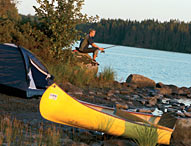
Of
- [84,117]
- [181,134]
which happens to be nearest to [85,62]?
[181,134]

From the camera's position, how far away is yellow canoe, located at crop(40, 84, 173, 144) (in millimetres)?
7508

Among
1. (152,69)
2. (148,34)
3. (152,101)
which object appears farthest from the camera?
(148,34)

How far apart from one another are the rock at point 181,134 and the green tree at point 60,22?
863 centimetres

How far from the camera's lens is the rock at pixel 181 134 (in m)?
8.51

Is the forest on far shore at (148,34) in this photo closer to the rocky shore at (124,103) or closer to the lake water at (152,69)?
→ the lake water at (152,69)

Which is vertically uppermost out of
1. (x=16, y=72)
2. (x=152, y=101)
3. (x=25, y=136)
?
(x=16, y=72)

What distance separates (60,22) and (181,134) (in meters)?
9.66

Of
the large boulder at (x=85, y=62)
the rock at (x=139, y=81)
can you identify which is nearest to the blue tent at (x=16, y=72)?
the large boulder at (x=85, y=62)

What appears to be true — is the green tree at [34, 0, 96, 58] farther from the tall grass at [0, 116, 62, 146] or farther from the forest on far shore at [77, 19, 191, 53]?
the forest on far shore at [77, 19, 191, 53]

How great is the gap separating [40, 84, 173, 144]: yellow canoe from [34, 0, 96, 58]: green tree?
326 inches

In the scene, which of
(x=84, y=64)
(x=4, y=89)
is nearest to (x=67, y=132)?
(x=4, y=89)

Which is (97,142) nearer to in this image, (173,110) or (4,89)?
(4,89)

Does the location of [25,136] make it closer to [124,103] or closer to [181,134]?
[181,134]

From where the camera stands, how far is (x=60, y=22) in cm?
1638
